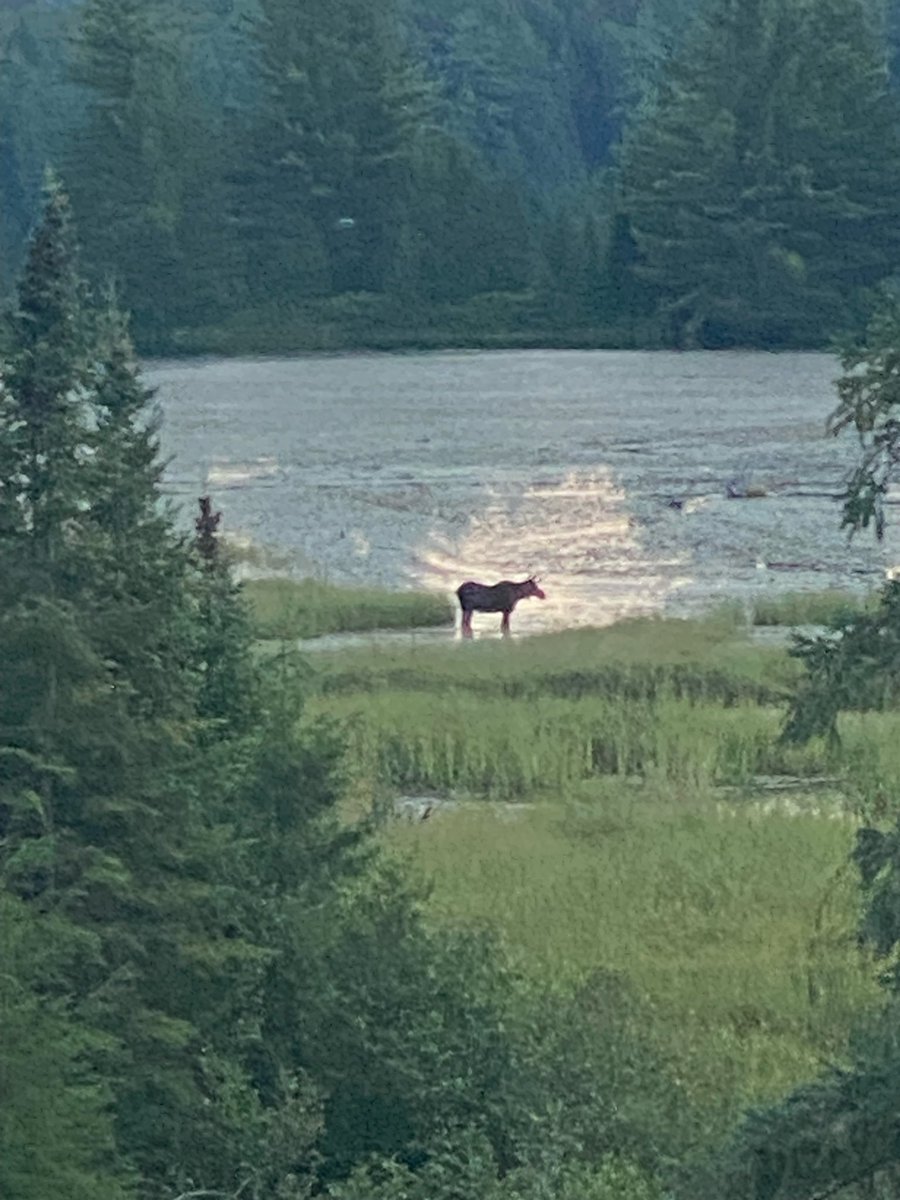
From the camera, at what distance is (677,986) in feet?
43.3

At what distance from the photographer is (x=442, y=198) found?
69750 mm

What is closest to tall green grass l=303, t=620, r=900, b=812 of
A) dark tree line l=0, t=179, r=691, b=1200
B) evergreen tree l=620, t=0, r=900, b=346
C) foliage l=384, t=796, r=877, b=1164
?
foliage l=384, t=796, r=877, b=1164

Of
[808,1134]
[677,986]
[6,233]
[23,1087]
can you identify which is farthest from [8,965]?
[6,233]

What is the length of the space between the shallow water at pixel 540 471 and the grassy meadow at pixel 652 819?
4.44 metres

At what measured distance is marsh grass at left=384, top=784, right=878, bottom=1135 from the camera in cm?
1237

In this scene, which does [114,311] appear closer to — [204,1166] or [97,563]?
[97,563]

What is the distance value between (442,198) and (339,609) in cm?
4498

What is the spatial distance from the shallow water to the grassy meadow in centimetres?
444

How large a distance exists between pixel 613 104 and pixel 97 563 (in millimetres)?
92684

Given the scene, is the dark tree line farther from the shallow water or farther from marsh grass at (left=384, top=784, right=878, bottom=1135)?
the shallow water

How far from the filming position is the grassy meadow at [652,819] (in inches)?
507

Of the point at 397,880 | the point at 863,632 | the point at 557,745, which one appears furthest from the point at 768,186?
the point at 863,632

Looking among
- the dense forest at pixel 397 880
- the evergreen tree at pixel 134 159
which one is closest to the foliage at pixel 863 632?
the dense forest at pixel 397 880

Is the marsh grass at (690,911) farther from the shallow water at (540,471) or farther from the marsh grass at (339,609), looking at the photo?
the shallow water at (540,471)
